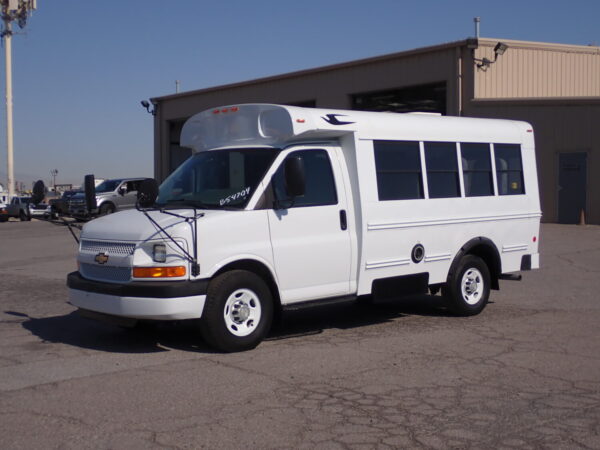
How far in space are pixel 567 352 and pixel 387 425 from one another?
314 centimetres

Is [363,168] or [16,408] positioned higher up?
[363,168]

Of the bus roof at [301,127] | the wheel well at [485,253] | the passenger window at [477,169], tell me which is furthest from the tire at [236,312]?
the passenger window at [477,169]

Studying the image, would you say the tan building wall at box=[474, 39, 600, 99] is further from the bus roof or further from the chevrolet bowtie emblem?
the chevrolet bowtie emblem

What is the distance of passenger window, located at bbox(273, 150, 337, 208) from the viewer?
27.0ft

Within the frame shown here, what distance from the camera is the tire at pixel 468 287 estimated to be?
31.7ft

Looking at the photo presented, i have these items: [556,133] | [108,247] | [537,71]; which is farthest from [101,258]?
[537,71]

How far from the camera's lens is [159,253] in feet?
23.9

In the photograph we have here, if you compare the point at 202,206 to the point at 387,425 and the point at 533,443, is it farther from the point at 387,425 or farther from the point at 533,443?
the point at 533,443

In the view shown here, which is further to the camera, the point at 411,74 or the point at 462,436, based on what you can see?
the point at 411,74

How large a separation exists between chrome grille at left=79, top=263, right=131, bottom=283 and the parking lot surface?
2.61 ft

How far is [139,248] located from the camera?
733 centimetres

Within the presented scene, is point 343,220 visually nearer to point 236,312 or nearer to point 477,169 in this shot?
point 236,312

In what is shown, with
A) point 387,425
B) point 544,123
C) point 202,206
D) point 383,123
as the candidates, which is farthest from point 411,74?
point 387,425

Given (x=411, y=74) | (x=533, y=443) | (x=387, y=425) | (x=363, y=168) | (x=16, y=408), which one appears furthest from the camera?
(x=411, y=74)
